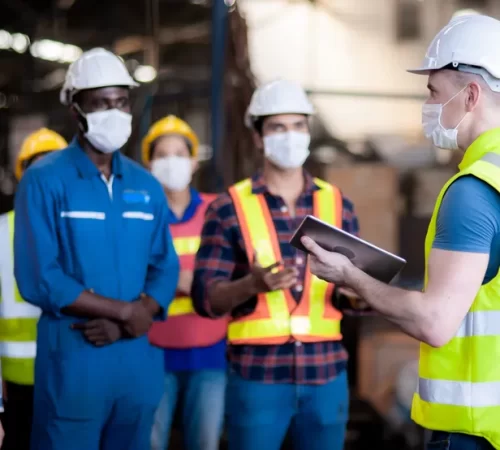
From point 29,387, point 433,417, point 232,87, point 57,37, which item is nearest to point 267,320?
point 433,417

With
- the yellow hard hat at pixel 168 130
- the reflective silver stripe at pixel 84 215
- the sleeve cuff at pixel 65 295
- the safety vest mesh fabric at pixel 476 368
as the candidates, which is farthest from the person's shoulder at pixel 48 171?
the safety vest mesh fabric at pixel 476 368

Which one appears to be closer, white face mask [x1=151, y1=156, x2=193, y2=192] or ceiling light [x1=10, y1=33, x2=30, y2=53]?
white face mask [x1=151, y1=156, x2=193, y2=192]

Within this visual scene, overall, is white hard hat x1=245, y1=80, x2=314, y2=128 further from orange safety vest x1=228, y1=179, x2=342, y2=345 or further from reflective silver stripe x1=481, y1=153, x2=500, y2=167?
reflective silver stripe x1=481, y1=153, x2=500, y2=167

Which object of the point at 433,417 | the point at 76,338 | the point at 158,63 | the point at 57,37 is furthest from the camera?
the point at 57,37

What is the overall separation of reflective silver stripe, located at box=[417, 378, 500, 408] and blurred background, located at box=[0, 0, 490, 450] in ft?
9.79

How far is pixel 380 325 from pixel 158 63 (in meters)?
2.87

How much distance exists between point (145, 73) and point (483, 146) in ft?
18.4

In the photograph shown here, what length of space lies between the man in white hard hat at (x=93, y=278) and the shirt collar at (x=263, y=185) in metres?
0.42

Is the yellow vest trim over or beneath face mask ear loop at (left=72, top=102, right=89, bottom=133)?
beneath

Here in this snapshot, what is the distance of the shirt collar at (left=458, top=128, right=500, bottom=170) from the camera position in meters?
1.93

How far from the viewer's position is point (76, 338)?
2826mm

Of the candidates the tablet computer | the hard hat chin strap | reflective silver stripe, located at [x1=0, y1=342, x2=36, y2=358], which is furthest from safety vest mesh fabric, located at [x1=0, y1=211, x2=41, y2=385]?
the hard hat chin strap

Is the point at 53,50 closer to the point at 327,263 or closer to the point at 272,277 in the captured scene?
the point at 272,277

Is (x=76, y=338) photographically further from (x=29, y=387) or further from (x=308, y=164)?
(x=308, y=164)
